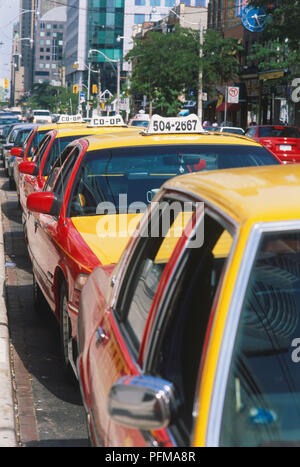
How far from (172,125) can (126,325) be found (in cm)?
418

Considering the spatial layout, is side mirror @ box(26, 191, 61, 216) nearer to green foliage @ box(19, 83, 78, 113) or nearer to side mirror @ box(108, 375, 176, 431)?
side mirror @ box(108, 375, 176, 431)

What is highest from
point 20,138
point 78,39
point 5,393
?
point 78,39

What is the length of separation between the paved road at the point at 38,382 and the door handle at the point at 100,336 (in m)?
1.61

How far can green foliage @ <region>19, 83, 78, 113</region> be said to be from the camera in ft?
453

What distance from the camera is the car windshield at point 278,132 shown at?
31.7m

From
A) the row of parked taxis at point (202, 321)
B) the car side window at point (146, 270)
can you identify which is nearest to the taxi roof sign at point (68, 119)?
the row of parked taxis at point (202, 321)

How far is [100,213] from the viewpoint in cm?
674

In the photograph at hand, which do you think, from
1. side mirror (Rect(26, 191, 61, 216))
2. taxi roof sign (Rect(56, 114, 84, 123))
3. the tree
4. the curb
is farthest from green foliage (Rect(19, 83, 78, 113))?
side mirror (Rect(26, 191, 61, 216))

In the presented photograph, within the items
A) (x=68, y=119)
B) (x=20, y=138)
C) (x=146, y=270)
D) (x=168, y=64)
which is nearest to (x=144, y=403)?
A: (x=146, y=270)

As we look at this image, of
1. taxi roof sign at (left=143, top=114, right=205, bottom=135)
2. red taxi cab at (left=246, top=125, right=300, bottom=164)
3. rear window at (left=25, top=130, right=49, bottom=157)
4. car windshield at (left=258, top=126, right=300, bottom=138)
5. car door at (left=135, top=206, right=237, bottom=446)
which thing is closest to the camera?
car door at (left=135, top=206, right=237, bottom=446)

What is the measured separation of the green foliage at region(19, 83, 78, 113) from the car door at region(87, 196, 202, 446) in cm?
13261

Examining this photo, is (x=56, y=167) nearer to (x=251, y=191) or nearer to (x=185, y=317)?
(x=185, y=317)

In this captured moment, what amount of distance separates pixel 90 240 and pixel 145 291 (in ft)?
7.93

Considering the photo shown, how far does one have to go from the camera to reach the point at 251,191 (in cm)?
282
